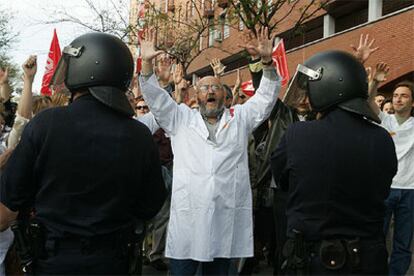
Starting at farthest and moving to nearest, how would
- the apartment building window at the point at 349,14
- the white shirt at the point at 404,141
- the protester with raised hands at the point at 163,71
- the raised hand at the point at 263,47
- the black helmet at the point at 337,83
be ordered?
the apartment building window at the point at 349,14
the white shirt at the point at 404,141
the protester with raised hands at the point at 163,71
the raised hand at the point at 263,47
the black helmet at the point at 337,83

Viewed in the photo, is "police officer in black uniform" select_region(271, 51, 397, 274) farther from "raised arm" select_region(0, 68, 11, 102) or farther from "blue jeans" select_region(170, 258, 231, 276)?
"raised arm" select_region(0, 68, 11, 102)

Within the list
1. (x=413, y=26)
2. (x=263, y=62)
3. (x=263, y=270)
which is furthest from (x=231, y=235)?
(x=413, y=26)

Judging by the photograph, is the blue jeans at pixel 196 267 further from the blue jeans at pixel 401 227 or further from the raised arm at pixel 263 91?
the blue jeans at pixel 401 227

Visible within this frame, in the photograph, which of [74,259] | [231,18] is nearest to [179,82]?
[74,259]

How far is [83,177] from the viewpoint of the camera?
295 centimetres

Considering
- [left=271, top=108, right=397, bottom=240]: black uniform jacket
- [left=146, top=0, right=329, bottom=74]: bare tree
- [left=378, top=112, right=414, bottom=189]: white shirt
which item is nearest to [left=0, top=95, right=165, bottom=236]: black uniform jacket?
[left=271, top=108, right=397, bottom=240]: black uniform jacket

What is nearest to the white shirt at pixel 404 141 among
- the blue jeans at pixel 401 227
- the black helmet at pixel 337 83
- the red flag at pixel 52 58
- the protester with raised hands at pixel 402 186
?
the protester with raised hands at pixel 402 186

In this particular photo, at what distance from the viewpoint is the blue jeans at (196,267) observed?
4.58 metres

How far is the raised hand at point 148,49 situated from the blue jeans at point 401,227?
10.3 feet

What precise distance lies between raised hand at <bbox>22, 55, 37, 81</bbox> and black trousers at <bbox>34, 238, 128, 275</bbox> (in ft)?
6.34

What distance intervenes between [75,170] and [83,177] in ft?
0.18

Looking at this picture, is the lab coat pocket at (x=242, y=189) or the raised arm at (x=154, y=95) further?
the lab coat pocket at (x=242, y=189)

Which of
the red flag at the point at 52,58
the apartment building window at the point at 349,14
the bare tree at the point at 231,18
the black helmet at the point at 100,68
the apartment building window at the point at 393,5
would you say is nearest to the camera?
the black helmet at the point at 100,68

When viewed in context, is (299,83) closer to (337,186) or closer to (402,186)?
(337,186)
